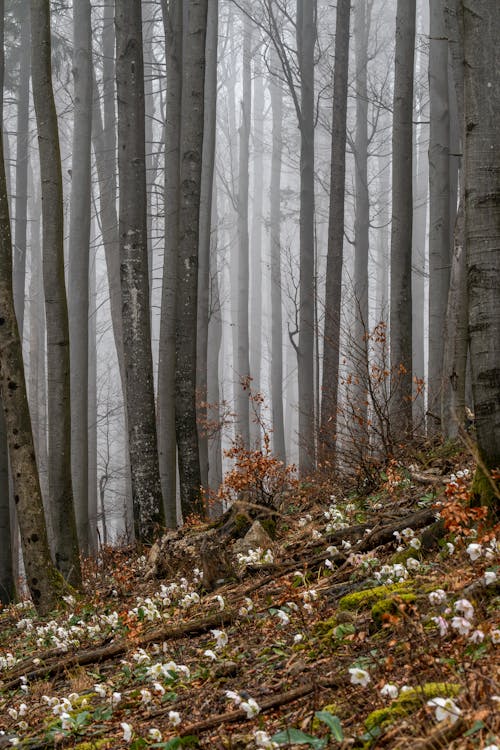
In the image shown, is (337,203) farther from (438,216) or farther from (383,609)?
(383,609)

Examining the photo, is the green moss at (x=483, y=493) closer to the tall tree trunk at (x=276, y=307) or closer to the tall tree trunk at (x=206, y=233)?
the tall tree trunk at (x=206, y=233)

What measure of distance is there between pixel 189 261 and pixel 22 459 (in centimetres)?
432

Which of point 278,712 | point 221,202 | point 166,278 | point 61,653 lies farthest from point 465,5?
point 221,202

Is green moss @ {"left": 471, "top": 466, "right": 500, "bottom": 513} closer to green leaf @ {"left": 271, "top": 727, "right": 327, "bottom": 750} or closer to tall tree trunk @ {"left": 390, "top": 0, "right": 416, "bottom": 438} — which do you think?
green leaf @ {"left": 271, "top": 727, "right": 327, "bottom": 750}

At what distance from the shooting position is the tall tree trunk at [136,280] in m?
9.56

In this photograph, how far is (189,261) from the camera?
10719 mm

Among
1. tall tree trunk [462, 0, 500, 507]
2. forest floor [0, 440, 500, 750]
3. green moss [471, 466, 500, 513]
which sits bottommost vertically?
forest floor [0, 440, 500, 750]

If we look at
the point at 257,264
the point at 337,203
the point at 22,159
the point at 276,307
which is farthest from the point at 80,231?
the point at 257,264

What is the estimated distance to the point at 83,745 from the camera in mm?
3301

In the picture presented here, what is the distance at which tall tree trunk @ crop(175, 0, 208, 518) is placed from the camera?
34.8 ft

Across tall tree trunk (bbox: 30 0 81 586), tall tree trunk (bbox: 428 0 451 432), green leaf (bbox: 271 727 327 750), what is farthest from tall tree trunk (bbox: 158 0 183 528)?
green leaf (bbox: 271 727 327 750)

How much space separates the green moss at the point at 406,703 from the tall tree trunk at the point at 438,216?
915cm

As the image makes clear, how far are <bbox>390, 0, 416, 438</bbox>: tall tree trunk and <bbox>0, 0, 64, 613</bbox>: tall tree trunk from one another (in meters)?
5.53

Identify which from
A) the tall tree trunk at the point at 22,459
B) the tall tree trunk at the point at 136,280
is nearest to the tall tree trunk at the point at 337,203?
the tall tree trunk at the point at 136,280
